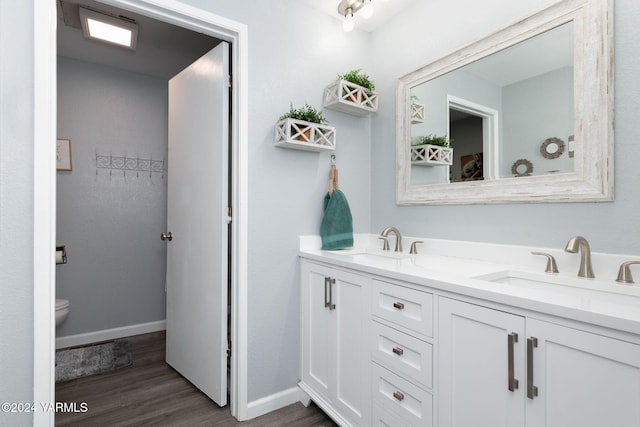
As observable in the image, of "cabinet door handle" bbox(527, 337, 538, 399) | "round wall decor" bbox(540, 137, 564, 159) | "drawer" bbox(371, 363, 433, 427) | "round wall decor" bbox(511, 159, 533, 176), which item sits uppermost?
"round wall decor" bbox(540, 137, 564, 159)

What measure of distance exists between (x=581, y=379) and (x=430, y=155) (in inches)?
51.5

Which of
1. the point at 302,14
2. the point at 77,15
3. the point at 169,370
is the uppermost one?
the point at 77,15

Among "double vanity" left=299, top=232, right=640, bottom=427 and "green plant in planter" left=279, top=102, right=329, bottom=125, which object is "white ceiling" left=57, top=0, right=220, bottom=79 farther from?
"double vanity" left=299, top=232, right=640, bottom=427

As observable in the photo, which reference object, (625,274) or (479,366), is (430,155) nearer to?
(625,274)

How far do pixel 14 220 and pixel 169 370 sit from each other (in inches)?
60.3

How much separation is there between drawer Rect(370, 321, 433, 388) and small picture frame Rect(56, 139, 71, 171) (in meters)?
2.82

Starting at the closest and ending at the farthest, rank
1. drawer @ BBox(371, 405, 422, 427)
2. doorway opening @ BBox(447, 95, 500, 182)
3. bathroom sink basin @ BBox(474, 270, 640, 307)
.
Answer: bathroom sink basin @ BBox(474, 270, 640, 307) < drawer @ BBox(371, 405, 422, 427) < doorway opening @ BBox(447, 95, 500, 182)

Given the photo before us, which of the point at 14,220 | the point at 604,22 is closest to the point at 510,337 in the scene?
the point at 604,22

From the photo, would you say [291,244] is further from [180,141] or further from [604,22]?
[604,22]

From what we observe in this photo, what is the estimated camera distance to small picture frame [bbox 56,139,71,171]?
2.70m

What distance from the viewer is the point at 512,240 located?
1.48 meters

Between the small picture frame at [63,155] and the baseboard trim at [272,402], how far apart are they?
2.43m

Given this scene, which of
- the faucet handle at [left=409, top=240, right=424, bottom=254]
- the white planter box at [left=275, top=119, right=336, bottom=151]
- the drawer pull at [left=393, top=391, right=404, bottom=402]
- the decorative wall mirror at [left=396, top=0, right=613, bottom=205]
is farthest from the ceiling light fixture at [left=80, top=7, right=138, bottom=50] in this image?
the drawer pull at [left=393, top=391, right=404, bottom=402]

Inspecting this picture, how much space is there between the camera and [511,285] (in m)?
1.26
